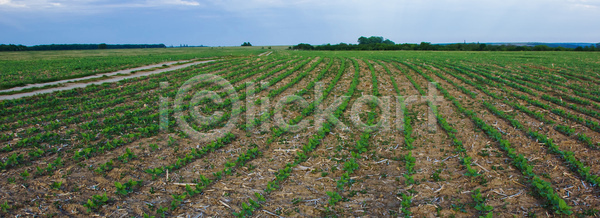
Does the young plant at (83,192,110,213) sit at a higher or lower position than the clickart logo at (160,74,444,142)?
lower

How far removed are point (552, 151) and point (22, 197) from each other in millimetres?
9773

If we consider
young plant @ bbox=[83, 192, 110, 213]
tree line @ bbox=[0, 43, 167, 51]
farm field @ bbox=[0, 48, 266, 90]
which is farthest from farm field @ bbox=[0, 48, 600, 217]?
tree line @ bbox=[0, 43, 167, 51]

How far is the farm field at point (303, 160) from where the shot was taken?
16.1ft

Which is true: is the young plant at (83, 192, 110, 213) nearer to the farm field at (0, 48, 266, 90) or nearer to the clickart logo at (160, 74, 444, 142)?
the clickart logo at (160, 74, 444, 142)

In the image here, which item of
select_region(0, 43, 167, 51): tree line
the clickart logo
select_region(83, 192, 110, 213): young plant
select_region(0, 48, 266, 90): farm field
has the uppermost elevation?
select_region(0, 43, 167, 51): tree line

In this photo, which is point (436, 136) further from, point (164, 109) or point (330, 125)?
point (164, 109)

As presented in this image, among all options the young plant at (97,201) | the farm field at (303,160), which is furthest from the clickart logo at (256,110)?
the young plant at (97,201)

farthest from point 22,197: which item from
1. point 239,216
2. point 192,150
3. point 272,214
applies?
point 272,214

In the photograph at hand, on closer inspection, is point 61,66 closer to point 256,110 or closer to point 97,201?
point 256,110

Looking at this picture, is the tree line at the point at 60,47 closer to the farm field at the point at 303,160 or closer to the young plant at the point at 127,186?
the farm field at the point at 303,160

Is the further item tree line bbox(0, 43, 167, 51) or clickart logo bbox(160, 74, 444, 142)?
tree line bbox(0, 43, 167, 51)

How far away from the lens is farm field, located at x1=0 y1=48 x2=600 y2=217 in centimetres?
490

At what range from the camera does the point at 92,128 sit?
852 cm

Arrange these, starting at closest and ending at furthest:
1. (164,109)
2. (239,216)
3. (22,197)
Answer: (239,216) < (22,197) < (164,109)
